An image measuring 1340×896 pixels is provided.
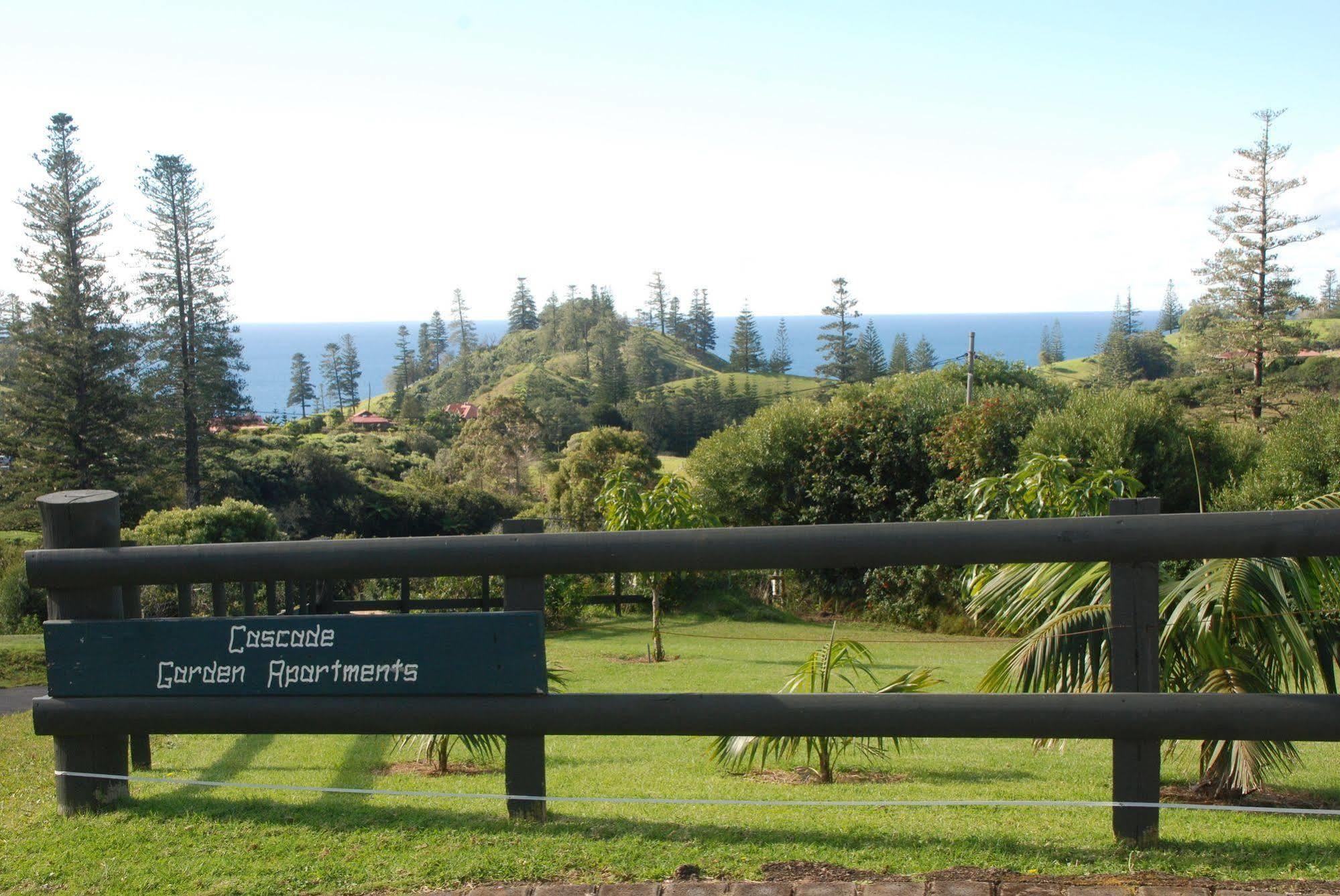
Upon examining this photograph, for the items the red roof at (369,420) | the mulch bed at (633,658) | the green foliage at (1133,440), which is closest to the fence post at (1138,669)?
the mulch bed at (633,658)

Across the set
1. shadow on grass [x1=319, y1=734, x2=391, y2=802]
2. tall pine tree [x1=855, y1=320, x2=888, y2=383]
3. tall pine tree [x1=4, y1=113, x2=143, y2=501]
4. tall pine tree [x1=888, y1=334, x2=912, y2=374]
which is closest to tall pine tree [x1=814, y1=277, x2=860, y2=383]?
tall pine tree [x1=855, y1=320, x2=888, y2=383]

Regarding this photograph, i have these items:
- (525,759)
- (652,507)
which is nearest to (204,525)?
(652,507)

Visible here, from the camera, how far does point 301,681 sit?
390cm

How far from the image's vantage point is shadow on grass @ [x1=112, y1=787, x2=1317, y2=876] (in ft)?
11.4

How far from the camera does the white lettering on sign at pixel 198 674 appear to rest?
12.9 ft

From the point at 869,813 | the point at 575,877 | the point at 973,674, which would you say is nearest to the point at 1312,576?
the point at 869,813

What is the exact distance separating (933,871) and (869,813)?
0.60 meters

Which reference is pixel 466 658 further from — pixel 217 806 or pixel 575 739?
pixel 575 739

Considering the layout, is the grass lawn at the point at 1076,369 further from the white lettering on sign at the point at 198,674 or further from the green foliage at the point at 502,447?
the white lettering on sign at the point at 198,674

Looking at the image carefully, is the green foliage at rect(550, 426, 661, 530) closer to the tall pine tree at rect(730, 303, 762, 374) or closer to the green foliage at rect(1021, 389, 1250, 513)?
the green foliage at rect(1021, 389, 1250, 513)

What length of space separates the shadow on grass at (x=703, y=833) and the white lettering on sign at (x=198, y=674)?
504 millimetres

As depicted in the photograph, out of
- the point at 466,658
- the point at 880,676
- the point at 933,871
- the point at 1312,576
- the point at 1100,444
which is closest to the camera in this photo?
the point at 933,871

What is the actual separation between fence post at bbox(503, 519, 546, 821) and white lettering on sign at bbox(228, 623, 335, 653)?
0.67 meters

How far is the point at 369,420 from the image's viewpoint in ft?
297
